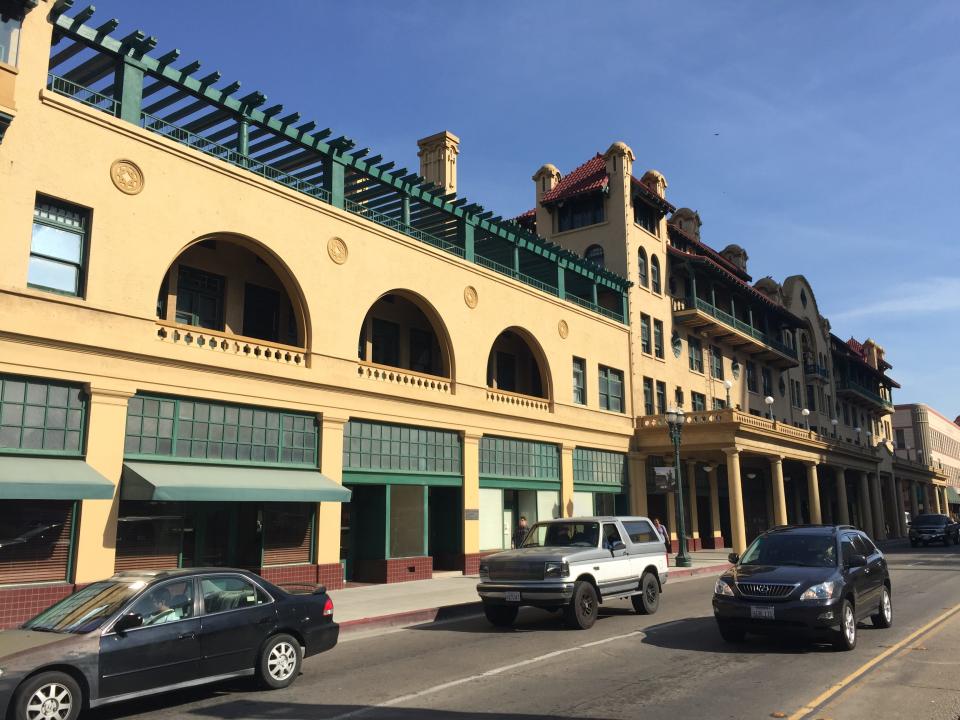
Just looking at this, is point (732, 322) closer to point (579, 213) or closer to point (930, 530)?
point (579, 213)

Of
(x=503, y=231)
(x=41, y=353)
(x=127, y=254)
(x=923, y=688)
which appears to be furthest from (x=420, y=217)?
(x=923, y=688)

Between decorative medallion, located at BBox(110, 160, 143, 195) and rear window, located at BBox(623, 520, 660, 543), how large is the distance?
1257 centimetres

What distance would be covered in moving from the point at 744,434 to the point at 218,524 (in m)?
23.1

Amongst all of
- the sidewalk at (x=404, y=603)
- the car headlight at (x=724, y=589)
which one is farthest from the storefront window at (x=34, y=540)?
the car headlight at (x=724, y=589)

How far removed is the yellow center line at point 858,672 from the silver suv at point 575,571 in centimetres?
470

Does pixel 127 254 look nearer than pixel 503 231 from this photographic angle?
Yes

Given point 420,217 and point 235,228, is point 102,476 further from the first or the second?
point 420,217

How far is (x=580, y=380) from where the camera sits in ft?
106

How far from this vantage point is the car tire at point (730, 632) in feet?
36.6

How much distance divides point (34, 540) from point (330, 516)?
717cm

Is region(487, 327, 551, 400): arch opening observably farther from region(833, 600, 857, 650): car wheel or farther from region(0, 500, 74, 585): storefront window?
region(833, 600, 857, 650): car wheel

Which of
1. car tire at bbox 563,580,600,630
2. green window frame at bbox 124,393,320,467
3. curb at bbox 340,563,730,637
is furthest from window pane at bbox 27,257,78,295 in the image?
car tire at bbox 563,580,600,630

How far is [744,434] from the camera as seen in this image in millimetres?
33375

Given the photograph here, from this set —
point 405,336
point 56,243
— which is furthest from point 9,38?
point 405,336
